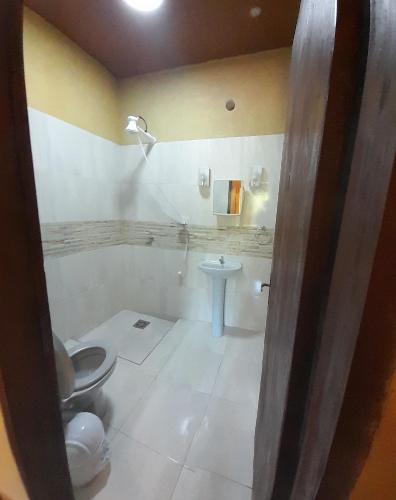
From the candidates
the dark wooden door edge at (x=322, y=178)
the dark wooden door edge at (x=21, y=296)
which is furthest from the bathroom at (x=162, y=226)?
the dark wooden door edge at (x=322, y=178)

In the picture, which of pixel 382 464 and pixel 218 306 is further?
pixel 218 306

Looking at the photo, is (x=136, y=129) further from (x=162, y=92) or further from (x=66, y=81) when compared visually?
(x=66, y=81)

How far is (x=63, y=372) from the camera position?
888 mm

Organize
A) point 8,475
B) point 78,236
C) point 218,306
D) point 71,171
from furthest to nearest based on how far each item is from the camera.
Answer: point 218,306, point 78,236, point 71,171, point 8,475

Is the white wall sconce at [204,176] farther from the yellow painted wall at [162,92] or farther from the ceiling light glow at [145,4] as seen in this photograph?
the ceiling light glow at [145,4]

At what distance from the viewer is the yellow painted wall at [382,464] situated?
236 millimetres

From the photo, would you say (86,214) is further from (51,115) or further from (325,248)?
(325,248)

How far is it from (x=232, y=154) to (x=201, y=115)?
48 cm

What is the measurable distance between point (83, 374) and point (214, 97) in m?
2.42

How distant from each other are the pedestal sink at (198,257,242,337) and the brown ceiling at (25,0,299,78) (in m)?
1.79

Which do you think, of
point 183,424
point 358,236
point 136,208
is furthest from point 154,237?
point 358,236

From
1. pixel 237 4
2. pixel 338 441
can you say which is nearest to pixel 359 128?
pixel 338 441

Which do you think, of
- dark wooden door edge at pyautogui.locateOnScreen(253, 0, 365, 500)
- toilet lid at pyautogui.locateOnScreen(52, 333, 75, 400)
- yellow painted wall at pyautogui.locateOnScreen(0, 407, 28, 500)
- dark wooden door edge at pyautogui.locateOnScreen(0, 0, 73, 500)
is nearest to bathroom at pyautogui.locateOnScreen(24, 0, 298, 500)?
toilet lid at pyautogui.locateOnScreen(52, 333, 75, 400)

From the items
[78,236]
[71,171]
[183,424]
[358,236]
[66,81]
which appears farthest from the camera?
[78,236]
